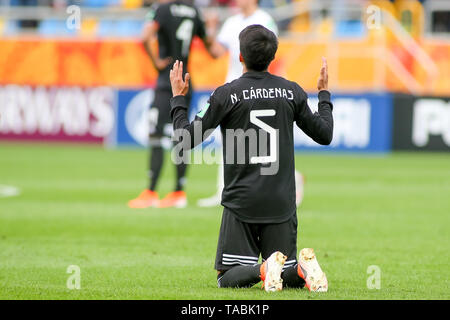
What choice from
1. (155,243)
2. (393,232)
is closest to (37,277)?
(155,243)

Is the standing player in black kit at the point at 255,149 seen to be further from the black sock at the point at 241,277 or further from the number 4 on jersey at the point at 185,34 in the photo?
the number 4 on jersey at the point at 185,34

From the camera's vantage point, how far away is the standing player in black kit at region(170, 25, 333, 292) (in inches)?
251

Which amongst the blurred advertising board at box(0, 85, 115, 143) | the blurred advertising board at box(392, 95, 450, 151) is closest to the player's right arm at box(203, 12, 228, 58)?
the blurred advertising board at box(392, 95, 450, 151)

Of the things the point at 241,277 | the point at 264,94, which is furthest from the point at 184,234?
the point at 264,94

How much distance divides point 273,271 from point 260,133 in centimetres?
94

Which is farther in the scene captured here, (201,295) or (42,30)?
(42,30)

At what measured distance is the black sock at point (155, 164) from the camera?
39.2ft

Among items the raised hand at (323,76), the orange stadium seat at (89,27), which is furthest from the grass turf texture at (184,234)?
the orange stadium seat at (89,27)

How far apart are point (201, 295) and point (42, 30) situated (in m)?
21.0

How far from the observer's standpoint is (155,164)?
12.0 m

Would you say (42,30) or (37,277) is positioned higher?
(42,30)

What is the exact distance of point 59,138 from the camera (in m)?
23.6

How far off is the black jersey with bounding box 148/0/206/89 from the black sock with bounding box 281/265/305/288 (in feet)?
19.0
